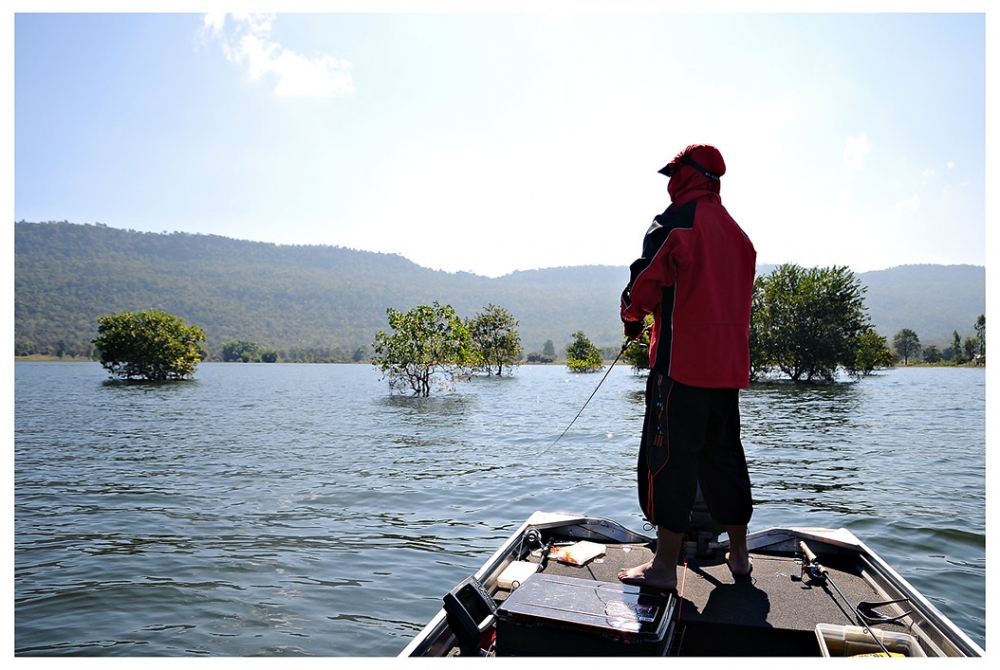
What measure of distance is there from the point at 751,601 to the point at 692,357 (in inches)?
53.2

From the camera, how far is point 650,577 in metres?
3.50

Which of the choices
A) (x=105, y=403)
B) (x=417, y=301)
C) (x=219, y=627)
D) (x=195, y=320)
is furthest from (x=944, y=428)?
(x=417, y=301)

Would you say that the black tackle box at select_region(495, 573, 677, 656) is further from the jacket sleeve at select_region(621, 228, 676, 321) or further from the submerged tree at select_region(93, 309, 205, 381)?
the submerged tree at select_region(93, 309, 205, 381)

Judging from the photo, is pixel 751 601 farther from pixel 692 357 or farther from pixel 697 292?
pixel 697 292

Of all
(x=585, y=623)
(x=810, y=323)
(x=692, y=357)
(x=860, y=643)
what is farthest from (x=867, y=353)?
(x=585, y=623)

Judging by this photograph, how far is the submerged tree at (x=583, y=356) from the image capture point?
62312 mm

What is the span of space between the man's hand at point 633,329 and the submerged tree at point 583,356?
58.5 m

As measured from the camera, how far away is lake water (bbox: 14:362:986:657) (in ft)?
17.1

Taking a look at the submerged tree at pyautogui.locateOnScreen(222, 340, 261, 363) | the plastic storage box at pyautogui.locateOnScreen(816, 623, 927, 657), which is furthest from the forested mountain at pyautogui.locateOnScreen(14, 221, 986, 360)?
the plastic storage box at pyautogui.locateOnScreen(816, 623, 927, 657)

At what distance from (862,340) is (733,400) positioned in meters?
51.2

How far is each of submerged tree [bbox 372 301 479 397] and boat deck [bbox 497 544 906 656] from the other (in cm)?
2786

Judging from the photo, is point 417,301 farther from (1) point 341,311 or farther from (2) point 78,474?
(2) point 78,474

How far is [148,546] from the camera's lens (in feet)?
24.0

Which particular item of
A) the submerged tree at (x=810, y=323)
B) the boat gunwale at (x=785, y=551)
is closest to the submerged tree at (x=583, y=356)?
the submerged tree at (x=810, y=323)
